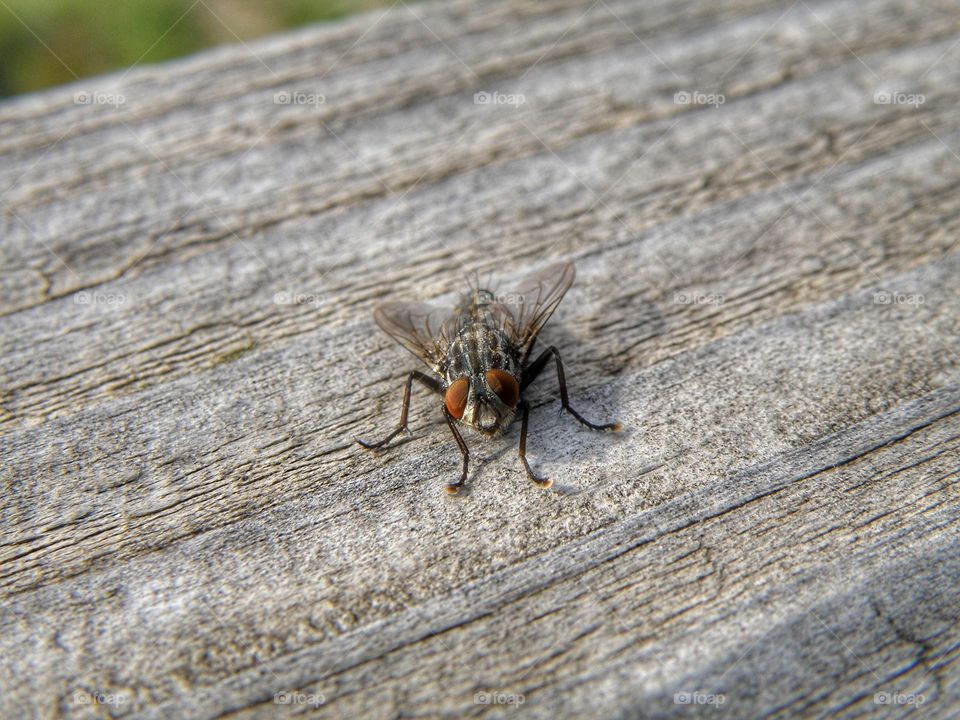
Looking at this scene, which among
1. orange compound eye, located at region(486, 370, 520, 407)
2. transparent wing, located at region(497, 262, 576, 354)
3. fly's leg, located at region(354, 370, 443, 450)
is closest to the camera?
fly's leg, located at region(354, 370, 443, 450)

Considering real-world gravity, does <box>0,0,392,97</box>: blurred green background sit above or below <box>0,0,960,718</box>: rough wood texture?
above

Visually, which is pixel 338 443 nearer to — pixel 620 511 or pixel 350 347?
pixel 350 347

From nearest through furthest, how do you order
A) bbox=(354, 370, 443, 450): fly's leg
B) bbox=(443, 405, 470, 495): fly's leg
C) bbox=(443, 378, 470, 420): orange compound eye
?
bbox=(443, 405, 470, 495): fly's leg < bbox=(354, 370, 443, 450): fly's leg < bbox=(443, 378, 470, 420): orange compound eye

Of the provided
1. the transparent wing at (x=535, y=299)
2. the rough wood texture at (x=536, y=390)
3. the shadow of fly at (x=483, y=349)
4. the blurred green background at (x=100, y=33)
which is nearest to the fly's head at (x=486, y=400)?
the shadow of fly at (x=483, y=349)

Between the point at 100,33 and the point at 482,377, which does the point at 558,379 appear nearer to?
the point at 482,377

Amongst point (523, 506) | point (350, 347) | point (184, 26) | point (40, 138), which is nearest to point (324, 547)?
point (523, 506)

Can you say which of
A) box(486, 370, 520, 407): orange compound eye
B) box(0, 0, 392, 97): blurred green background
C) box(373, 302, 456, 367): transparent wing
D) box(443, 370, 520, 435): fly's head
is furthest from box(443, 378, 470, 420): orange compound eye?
box(0, 0, 392, 97): blurred green background

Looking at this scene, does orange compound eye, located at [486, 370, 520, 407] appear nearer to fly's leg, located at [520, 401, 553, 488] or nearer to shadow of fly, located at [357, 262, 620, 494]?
shadow of fly, located at [357, 262, 620, 494]

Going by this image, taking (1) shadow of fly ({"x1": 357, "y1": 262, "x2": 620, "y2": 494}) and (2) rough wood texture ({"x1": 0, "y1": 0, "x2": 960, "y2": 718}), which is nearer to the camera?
(2) rough wood texture ({"x1": 0, "y1": 0, "x2": 960, "y2": 718})
